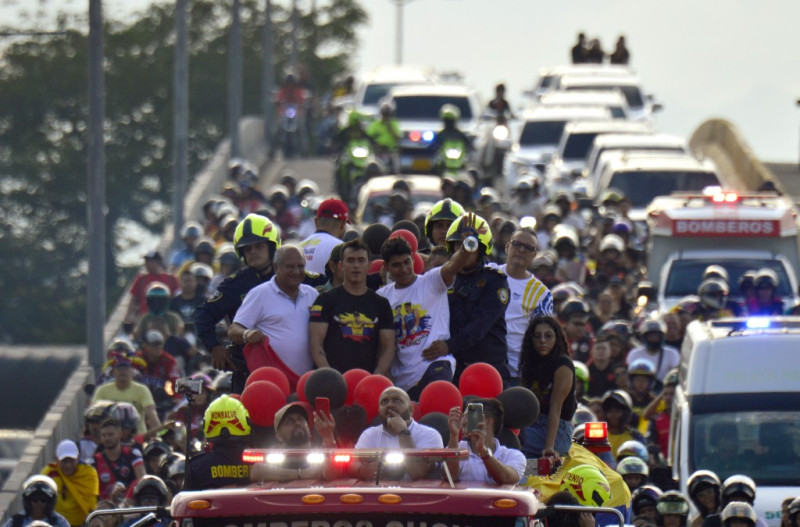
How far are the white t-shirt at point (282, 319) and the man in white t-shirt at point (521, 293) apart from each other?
1.55m

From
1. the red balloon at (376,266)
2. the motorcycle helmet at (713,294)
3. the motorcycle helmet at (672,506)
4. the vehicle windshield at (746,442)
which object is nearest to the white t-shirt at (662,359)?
the motorcycle helmet at (713,294)

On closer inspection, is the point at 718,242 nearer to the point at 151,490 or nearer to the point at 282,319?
the point at 151,490

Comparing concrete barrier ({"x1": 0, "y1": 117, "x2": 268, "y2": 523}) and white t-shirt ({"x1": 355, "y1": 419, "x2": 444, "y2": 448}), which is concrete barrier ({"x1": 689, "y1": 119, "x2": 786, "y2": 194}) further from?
white t-shirt ({"x1": 355, "y1": 419, "x2": 444, "y2": 448})

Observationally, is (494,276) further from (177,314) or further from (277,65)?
(277,65)

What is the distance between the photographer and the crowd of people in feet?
38.8

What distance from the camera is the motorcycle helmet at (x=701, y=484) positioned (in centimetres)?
1548

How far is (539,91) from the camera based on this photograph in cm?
5191

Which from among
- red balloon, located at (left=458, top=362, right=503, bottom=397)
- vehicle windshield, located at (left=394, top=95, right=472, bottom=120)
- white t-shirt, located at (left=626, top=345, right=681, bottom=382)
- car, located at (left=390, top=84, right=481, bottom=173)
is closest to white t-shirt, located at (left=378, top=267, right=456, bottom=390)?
red balloon, located at (left=458, top=362, right=503, bottom=397)

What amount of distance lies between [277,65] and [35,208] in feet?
31.7

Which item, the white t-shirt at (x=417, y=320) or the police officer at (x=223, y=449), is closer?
the police officer at (x=223, y=449)

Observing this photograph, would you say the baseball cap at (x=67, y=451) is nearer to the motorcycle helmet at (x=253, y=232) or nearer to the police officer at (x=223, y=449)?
the motorcycle helmet at (x=253, y=232)

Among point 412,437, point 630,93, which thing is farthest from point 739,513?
point 630,93

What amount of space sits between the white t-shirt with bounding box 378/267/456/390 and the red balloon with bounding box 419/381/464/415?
3.50ft

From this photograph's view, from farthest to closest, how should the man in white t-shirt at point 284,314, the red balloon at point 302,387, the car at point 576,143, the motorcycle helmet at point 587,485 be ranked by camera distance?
the car at point 576,143 < the man in white t-shirt at point 284,314 < the motorcycle helmet at point 587,485 < the red balloon at point 302,387
